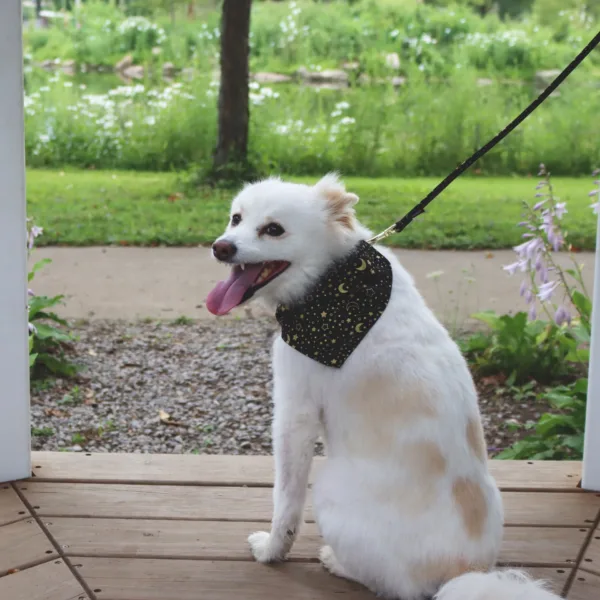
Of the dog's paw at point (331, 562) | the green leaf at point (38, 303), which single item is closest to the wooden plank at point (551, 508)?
the dog's paw at point (331, 562)

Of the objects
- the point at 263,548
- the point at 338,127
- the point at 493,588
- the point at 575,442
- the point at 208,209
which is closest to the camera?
the point at 493,588

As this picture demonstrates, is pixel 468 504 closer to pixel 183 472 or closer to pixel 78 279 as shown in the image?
pixel 183 472

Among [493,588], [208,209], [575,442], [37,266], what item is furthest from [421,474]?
[208,209]

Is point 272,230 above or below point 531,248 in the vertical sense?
above

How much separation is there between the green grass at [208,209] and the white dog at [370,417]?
402 centimetres

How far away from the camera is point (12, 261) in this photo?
2676mm

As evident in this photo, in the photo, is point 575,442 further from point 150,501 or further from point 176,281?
point 176,281

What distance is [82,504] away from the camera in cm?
261

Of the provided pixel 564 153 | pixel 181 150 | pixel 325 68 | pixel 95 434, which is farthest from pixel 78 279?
pixel 564 153

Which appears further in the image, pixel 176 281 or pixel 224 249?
pixel 176 281

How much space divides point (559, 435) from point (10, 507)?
6.51 ft

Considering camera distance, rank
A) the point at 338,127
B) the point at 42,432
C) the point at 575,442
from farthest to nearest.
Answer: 1. the point at 338,127
2. the point at 42,432
3. the point at 575,442

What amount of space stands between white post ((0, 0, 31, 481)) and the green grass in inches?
135

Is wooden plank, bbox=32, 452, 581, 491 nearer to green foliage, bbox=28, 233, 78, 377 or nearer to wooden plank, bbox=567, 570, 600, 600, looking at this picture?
wooden plank, bbox=567, 570, 600, 600
